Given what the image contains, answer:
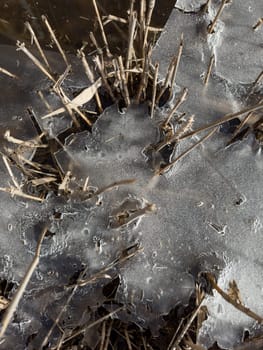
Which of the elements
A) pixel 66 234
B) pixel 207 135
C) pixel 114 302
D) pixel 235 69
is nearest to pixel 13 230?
pixel 66 234

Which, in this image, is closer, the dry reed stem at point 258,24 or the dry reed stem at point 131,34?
the dry reed stem at point 131,34

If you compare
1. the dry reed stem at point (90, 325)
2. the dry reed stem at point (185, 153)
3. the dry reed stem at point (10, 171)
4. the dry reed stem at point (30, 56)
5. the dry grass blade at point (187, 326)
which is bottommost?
the dry reed stem at point (90, 325)

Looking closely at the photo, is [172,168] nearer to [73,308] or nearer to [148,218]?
[148,218]

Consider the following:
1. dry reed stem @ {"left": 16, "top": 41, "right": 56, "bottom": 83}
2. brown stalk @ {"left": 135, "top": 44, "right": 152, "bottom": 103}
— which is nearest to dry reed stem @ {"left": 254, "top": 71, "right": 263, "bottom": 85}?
brown stalk @ {"left": 135, "top": 44, "right": 152, "bottom": 103}

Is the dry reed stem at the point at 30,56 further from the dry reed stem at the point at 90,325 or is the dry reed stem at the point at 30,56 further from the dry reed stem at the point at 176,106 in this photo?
the dry reed stem at the point at 90,325

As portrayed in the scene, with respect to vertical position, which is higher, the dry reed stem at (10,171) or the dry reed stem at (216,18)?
the dry reed stem at (216,18)

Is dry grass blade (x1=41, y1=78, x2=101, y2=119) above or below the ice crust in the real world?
above

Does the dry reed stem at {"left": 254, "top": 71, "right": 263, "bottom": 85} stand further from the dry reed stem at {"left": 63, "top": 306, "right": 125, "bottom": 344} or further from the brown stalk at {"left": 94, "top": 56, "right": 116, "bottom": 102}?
the dry reed stem at {"left": 63, "top": 306, "right": 125, "bottom": 344}

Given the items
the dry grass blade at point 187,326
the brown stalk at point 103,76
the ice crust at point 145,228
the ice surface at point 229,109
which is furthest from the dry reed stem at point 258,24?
the dry grass blade at point 187,326

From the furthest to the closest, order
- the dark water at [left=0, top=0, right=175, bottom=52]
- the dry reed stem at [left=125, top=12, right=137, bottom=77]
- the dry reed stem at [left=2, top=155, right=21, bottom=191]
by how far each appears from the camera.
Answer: the dark water at [left=0, top=0, right=175, bottom=52]
the dry reed stem at [left=2, top=155, right=21, bottom=191]
the dry reed stem at [left=125, top=12, right=137, bottom=77]
